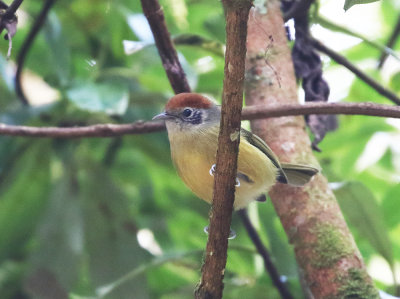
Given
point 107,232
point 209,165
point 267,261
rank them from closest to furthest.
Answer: point 209,165, point 267,261, point 107,232

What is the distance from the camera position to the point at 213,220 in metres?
1.69

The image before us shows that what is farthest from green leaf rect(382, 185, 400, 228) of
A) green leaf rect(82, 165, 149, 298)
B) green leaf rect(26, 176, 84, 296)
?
green leaf rect(26, 176, 84, 296)

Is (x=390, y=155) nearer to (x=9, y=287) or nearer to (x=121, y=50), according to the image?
(x=121, y=50)

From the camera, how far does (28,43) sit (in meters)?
3.24

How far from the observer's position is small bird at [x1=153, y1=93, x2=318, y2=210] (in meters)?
2.48

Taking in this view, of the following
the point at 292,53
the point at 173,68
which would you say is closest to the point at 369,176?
the point at 292,53

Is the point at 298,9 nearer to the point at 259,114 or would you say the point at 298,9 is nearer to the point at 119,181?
the point at 259,114

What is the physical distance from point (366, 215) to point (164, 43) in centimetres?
128

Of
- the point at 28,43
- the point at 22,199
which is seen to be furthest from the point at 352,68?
the point at 22,199

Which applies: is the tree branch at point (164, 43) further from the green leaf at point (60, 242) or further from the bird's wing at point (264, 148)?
the green leaf at point (60, 242)

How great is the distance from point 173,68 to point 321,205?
85 centimetres

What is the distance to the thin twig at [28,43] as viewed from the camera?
3.09 metres

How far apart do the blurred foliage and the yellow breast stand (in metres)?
0.46

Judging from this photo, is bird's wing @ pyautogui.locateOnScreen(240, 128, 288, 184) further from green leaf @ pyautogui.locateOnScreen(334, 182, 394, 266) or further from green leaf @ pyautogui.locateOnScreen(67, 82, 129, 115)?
green leaf @ pyautogui.locateOnScreen(67, 82, 129, 115)
